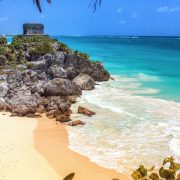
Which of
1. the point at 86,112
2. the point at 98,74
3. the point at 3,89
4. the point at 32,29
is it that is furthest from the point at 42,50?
the point at 32,29

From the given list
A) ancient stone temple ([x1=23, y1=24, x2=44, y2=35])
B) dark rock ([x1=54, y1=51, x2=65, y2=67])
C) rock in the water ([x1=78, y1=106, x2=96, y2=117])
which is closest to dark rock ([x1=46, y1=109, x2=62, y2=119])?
rock in the water ([x1=78, y1=106, x2=96, y2=117])

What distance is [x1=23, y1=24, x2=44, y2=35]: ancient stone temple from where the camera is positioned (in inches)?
2309

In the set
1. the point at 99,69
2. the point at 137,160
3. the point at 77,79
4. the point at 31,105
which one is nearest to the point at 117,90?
the point at 77,79

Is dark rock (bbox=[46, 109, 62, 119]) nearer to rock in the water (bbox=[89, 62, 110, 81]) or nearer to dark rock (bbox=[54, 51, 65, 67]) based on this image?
dark rock (bbox=[54, 51, 65, 67])

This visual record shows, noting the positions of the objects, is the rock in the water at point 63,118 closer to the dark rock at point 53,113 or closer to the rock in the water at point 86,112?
the dark rock at point 53,113

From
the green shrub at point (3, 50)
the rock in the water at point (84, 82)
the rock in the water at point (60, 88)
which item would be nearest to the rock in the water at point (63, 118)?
the rock in the water at point (60, 88)

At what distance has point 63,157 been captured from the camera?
1416 centimetres

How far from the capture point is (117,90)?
99.1ft

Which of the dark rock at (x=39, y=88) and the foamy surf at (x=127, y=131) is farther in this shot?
the dark rock at (x=39, y=88)

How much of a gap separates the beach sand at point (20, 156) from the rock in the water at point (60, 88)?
5.92 metres

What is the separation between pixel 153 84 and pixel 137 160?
22043 millimetres

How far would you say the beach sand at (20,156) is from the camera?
12273 mm

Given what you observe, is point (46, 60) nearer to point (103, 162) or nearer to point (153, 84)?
point (153, 84)

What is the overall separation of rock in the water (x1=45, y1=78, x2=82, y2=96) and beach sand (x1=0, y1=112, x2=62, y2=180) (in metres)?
5.92
